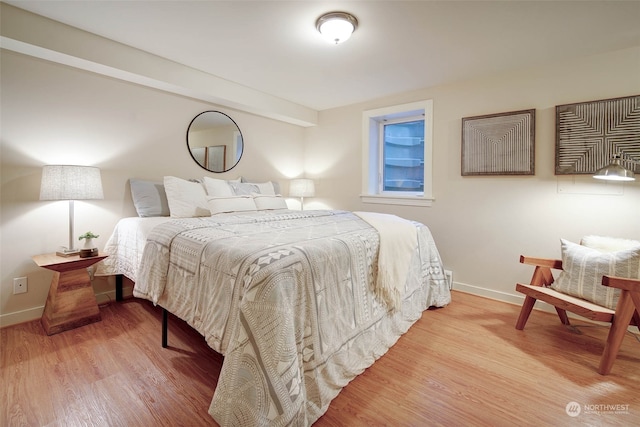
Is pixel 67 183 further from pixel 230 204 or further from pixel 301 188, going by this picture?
pixel 301 188

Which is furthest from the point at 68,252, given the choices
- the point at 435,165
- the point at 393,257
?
the point at 435,165

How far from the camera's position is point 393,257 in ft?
6.52

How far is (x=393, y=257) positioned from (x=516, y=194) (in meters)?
1.68

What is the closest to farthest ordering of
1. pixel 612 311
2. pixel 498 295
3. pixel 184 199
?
pixel 612 311, pixel 184 199, pixel 498 295

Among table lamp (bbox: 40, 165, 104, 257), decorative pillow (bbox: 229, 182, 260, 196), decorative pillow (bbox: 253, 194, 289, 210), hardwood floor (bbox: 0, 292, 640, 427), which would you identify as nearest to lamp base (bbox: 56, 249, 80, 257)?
table lamp (bbox: 40, 165, 104, 257)

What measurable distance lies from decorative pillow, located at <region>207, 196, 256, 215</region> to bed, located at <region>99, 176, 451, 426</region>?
0.48m

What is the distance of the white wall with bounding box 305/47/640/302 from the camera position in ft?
7.73

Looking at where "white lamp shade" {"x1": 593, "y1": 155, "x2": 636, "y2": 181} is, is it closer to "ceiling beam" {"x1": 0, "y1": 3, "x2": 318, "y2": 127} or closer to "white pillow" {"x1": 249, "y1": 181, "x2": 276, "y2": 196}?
"white pillow" {"x1": 249, "y1": 181, "x2": 276, "y2": 196}

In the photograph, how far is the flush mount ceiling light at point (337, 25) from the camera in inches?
76.4

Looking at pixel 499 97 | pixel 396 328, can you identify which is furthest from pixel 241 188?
pixel 499 97

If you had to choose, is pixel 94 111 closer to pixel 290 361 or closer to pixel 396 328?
pixel 290 361

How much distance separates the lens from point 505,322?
240cm

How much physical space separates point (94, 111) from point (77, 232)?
3.50 feet

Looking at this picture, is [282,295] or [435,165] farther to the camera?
[435,165]
